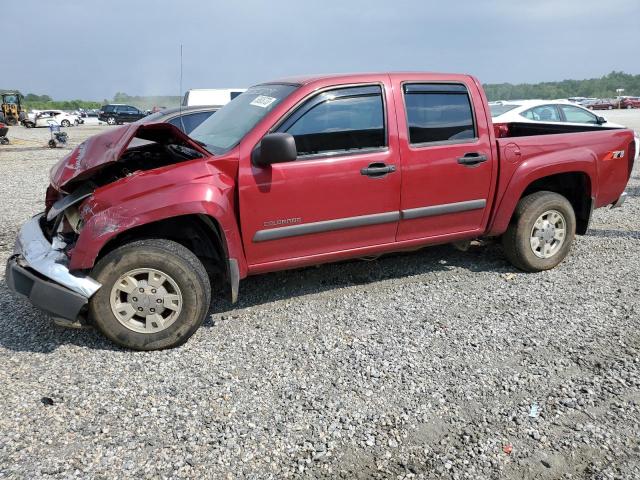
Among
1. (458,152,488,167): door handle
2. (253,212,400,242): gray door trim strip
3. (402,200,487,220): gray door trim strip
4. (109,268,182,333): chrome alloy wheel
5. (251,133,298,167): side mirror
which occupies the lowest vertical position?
(109,268,182,333): chrome alloy wheel

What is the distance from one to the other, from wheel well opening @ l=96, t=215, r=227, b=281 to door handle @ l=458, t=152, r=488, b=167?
218 centimetres

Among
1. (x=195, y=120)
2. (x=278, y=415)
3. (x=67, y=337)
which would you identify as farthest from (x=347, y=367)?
(x=195, y=120)

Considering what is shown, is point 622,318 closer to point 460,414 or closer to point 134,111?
point 460,414

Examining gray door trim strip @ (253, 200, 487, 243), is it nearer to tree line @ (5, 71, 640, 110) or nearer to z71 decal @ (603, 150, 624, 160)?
z71 decal @ (603, 150, 624, 160)

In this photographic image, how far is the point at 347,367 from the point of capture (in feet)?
11.2

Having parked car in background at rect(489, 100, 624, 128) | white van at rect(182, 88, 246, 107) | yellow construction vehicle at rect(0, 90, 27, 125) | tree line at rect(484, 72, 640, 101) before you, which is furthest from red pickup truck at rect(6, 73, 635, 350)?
tree line at rect(484, 72, 640, 101)

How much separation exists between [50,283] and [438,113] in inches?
130

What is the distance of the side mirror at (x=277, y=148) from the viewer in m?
3.57

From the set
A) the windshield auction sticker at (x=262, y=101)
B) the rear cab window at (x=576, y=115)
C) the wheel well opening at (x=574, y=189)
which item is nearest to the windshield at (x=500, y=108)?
the rear cab window at (x=576, y=115)

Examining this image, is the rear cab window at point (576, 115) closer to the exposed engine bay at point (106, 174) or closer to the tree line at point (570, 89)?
the exposed engine bay at point (106, 174)

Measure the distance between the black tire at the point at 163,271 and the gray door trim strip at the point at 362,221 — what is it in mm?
553

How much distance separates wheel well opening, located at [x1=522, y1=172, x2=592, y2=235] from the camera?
5199 millimetres

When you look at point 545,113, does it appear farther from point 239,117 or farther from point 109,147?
point 109,147

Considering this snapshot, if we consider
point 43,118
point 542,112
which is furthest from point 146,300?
point 43,118
